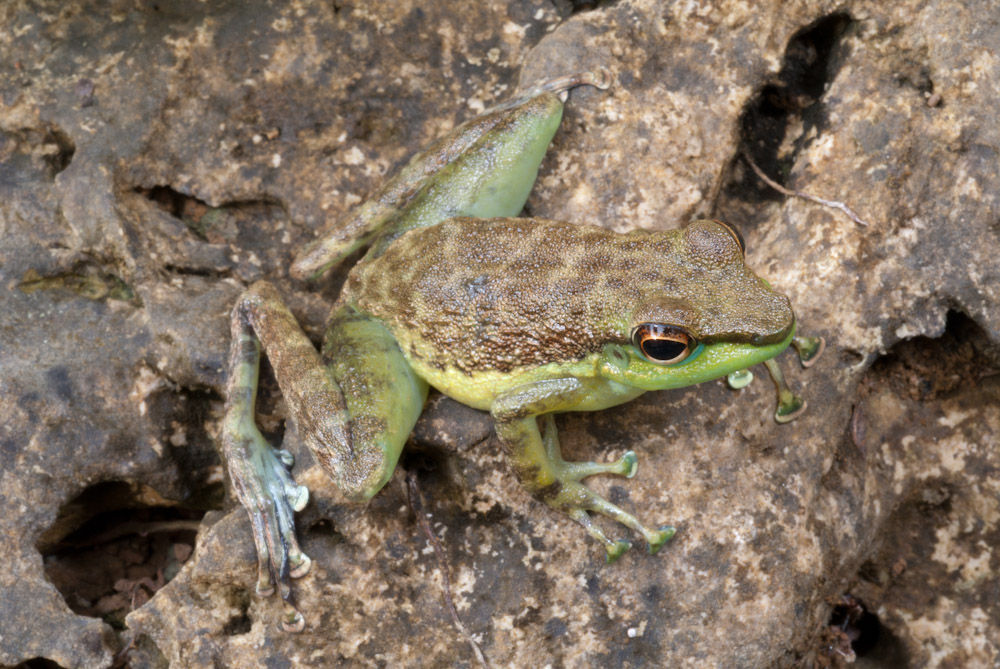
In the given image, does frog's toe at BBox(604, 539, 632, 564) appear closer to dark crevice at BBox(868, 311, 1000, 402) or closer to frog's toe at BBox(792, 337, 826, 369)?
frog's toe at BBox(792, 337, 826, 369)

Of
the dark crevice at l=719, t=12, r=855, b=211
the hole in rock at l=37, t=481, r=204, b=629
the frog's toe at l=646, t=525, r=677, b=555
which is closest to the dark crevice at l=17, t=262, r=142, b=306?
the hole in rock at l=37, t=481, r=204, b=629

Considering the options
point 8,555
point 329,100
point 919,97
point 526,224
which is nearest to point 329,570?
point 8,555

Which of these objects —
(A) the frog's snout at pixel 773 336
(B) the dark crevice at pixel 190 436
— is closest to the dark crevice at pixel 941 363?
(A) the frog's snout at pixel 773 336

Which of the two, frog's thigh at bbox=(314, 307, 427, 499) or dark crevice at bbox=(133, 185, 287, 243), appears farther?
dark crevice at bbox=(133, 185, 287, 243)

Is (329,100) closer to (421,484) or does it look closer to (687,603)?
(421,484)

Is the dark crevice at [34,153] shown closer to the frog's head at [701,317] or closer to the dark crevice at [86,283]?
the dark crevice at [86,283]

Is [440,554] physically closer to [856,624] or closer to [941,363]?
[856,624]

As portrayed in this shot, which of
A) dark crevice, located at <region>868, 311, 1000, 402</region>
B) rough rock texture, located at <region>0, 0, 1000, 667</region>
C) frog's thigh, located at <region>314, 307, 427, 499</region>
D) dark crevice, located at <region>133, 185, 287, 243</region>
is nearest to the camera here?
frog's thigh, located at <region>314, 307, 427, 499</region>

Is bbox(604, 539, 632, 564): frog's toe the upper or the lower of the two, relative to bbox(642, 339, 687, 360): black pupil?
lower
